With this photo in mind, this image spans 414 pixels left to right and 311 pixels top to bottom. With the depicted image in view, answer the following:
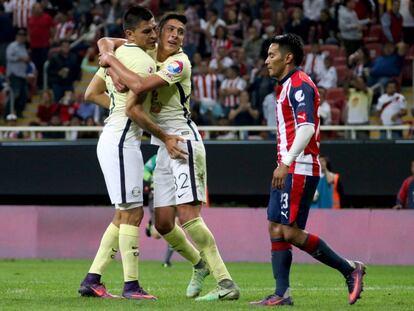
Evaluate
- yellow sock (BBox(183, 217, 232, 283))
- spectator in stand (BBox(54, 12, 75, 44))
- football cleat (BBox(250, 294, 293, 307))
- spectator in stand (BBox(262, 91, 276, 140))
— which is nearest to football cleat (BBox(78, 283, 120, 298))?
yellow sock (BBox(183, 217, 232, 283))

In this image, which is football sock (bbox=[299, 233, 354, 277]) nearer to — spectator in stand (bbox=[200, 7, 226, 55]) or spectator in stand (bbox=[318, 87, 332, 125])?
spectator in stand (bbox=[318, 87, 332, 125])

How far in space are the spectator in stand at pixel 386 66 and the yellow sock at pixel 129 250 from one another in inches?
484

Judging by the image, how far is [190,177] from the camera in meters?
11.0

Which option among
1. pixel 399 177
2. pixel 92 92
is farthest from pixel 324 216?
pixel 92 92

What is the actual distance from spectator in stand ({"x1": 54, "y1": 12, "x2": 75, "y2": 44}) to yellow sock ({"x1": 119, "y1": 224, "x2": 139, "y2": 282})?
15767mm

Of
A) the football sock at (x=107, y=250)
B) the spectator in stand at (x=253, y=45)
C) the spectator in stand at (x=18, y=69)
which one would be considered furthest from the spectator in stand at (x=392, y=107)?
the football sock at (x=107, y=250)

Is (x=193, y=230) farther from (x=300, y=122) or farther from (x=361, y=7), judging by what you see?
(x=361, y=7)

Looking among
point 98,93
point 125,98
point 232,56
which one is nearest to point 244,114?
point 232,56

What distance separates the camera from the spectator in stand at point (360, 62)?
895 inches

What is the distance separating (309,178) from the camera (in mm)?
10336

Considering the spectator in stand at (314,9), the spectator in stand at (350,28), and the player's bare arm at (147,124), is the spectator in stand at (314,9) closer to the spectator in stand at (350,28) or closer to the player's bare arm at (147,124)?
the spectator in stand at (350,28)

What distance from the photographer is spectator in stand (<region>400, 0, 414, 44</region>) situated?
2378 cm

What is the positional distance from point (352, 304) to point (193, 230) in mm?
1563

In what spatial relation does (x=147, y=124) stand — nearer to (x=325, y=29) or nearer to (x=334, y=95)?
(x=334, y=95)
